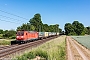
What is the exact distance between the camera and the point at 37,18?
497ft

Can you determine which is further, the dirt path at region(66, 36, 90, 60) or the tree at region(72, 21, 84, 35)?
the tree at region(72, 21, 84, 35)

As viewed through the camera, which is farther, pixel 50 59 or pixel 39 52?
pixel 39 52

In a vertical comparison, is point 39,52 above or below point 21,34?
below

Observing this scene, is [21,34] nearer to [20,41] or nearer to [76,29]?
[20,41]

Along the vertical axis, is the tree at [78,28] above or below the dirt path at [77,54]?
above

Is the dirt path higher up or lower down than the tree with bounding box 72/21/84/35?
lower down

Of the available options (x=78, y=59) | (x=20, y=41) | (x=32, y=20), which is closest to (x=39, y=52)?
(x=78, y=59)

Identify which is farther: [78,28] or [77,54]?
[78,28]

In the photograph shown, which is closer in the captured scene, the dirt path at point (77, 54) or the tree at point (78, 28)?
the dirt path at point (77, 54)

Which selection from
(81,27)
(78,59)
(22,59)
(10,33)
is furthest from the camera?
(81,27)

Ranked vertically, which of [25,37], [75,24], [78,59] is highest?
[75,24]

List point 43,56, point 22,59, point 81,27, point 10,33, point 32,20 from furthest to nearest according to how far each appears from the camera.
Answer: point 81,27, point 32,20, point 10,33, point 43,56, point 22,59

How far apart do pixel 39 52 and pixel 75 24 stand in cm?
17202

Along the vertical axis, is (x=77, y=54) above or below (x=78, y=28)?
below
